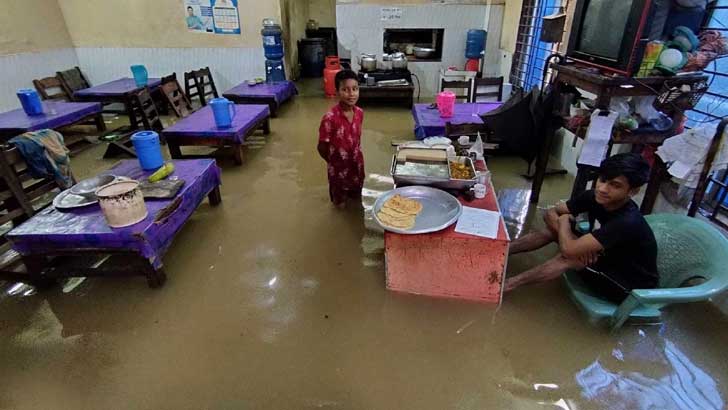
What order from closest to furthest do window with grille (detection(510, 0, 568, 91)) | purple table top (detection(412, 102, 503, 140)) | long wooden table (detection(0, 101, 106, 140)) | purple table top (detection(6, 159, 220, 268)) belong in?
purple table top (detection(6, 159, 220, 268)) < long wooden table (detection(0, 101, 106, 140)) < purple table top (detection(412, 102, 503, 140)) < window with grille (detection(510, 0, 568, 91))

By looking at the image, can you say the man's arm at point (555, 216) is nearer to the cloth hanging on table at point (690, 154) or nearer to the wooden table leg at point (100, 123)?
the cloth hanging on table at point (690, 154)

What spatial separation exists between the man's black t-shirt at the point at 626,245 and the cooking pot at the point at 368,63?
464 centimetres

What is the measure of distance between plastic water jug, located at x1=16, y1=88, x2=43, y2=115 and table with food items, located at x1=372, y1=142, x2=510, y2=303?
389 cm

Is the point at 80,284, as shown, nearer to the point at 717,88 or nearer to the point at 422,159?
the point at 422,159

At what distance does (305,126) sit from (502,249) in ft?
12.7

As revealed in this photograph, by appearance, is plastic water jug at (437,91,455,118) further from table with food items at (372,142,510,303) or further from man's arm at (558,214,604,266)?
man's arm at (558,214,604,266)

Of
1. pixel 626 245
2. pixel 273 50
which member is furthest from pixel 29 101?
pixel 626 245

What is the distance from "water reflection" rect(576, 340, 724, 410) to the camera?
1482 mm

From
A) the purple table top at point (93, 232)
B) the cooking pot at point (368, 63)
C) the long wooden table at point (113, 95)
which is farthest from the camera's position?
the cooking pot at point (368, 63)

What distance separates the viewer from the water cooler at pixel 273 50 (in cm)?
564

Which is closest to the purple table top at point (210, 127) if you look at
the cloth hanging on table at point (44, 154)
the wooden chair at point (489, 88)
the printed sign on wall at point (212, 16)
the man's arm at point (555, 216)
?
the cloth hanging on table at point (44, 154)

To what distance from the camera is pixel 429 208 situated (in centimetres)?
198

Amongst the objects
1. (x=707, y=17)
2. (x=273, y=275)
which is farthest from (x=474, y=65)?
(x=273, y=275)

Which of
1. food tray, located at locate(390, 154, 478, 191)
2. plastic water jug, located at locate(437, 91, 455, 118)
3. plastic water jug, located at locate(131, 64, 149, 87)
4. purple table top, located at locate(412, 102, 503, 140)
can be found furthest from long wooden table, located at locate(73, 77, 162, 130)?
food tray, located at locate(390, 154, 478, 191)
